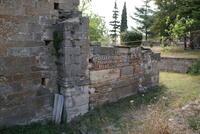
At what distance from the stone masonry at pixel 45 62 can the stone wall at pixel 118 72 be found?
31 mm

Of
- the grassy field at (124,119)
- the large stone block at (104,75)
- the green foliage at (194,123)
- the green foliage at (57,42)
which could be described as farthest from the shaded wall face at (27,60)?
the green foliage at (194,123)

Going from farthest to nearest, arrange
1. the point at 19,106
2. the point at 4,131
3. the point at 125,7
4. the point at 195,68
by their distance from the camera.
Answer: the point at 125,7 → the point at 195,68 → the point at 19,106 → the point at 4,131

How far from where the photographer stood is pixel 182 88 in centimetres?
805

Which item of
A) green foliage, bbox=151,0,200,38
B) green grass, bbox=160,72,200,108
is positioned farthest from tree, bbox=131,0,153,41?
green grass, bbox=160,72,200,108

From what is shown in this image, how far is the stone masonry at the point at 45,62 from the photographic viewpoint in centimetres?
410

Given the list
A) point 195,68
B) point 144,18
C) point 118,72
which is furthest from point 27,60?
point 144,18

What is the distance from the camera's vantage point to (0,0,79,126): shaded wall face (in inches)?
159

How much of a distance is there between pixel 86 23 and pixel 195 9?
12921 millimetres

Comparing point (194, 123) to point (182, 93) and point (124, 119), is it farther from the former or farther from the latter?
point (182, 93)

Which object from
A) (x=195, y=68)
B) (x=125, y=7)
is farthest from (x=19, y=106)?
(x=125, y=7)

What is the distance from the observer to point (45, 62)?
4660 mm

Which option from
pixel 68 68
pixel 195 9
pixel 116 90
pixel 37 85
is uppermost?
pixel 195 9

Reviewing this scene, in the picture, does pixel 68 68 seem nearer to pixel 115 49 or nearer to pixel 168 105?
pixel 115 49

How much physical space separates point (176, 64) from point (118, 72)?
27.2 feet
